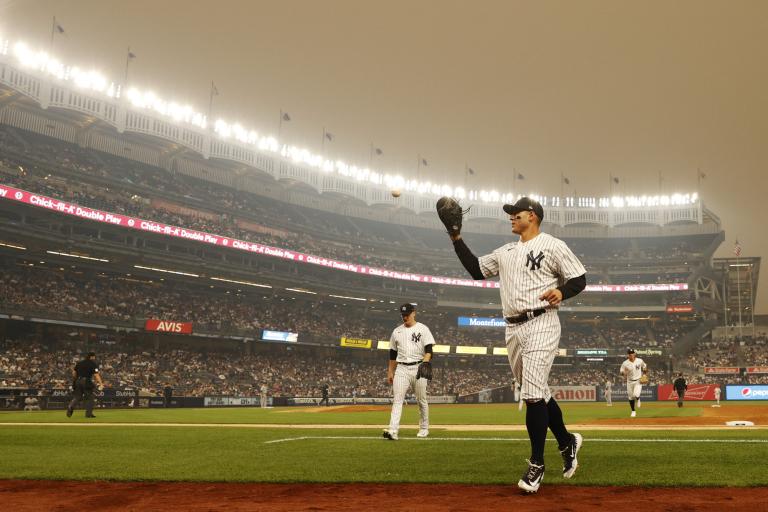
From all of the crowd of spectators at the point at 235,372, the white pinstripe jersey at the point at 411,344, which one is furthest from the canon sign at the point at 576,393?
the white pinstripe jersey at the point at 411,344

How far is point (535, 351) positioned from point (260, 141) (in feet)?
180

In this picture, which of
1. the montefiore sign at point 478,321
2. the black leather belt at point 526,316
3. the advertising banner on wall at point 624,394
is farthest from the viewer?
the montefiore sign at point 478,321

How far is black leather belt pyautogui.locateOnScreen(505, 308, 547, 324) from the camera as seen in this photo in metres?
5.50

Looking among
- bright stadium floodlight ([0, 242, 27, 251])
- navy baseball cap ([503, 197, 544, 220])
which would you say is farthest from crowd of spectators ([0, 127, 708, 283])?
navy baseball cap ([503, 197, 544, 220])

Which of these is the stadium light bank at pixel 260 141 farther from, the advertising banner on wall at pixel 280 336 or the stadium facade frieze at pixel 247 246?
the advertising banner on wall at pixel 280 336

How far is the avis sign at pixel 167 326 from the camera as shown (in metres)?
40.2

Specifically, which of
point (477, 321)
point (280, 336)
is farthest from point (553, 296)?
point (477, 321)

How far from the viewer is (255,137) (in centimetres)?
5728

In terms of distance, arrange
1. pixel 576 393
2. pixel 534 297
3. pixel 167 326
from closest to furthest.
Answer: pixel 534 297 → pixel 167 326 → pixel 576 393

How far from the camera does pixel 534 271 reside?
5621 mm

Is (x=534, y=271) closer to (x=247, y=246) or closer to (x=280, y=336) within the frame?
(x=280, y=336)

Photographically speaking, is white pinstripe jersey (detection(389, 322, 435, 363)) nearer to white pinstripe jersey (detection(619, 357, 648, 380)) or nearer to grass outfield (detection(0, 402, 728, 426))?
grass outfield (detection(0, 402, 728, 426))

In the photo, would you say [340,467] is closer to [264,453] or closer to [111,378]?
[264,453]

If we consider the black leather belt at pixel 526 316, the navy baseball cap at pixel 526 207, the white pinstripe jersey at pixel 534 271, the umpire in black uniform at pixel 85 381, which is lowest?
the umpire in black uniform at pixel 85 381
